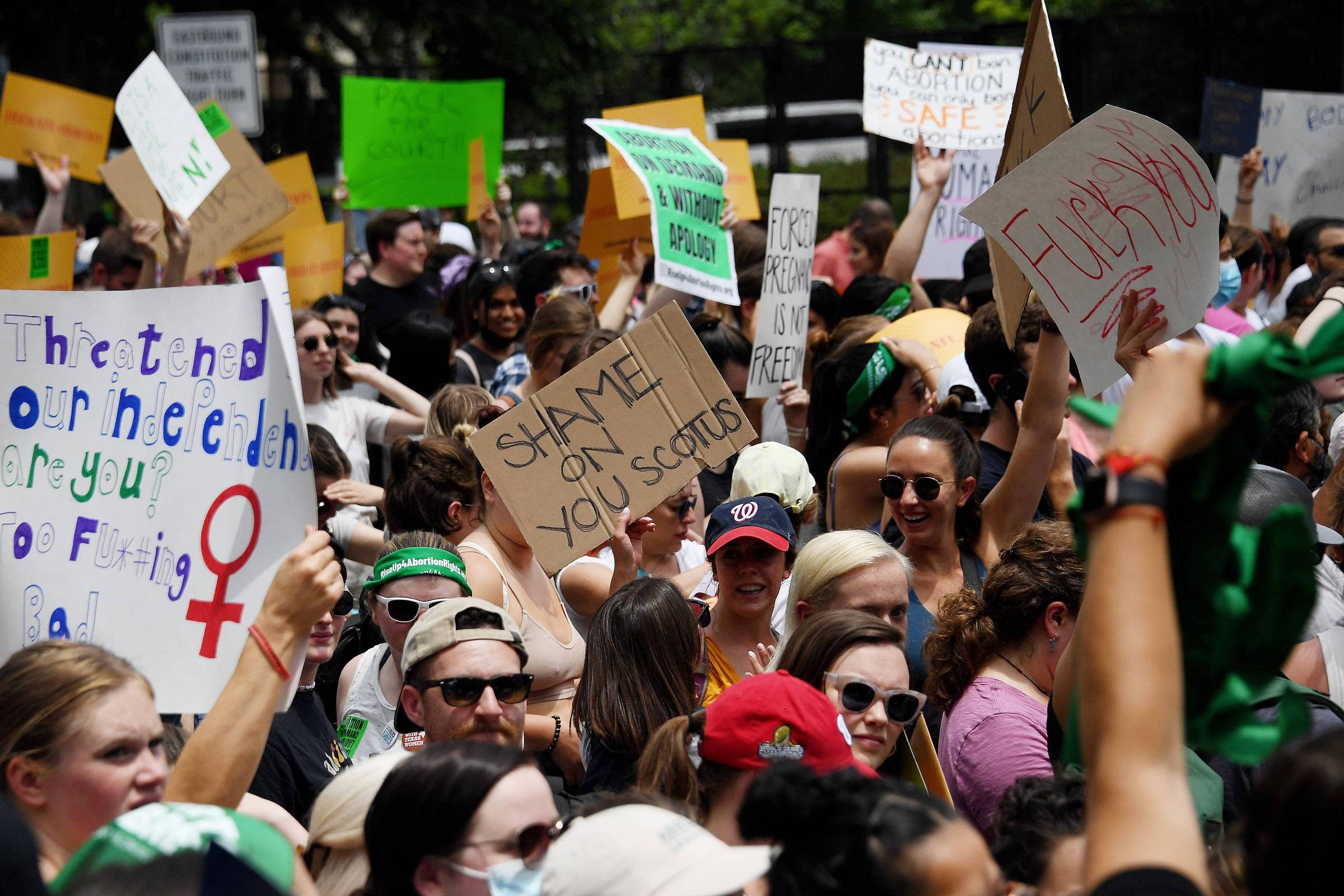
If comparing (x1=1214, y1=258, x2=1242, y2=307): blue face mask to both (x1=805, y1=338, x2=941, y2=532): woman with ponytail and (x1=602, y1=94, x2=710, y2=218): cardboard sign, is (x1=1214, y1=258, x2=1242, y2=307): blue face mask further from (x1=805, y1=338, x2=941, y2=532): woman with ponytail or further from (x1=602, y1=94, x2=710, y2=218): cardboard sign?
(x1=805, y1=338, x2=941, y2=532): woman with ponytail

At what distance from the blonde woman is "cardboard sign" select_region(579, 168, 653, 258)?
5655 millimetres

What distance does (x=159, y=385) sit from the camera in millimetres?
3670

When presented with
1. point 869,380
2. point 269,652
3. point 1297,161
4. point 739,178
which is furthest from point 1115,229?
point 1297,161

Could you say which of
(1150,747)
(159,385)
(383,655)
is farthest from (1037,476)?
(1150,747)

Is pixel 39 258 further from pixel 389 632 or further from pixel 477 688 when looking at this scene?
pixel 477 688

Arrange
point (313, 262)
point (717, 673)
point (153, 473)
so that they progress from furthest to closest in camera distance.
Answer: point (313, 262)
point (717, 673)
point (153, 473)

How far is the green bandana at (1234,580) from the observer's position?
1837 millimetres

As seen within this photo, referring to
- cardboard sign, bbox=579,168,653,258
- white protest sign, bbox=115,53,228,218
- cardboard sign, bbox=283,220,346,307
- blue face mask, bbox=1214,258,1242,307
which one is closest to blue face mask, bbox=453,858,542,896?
white protest sign, bbox=115,53,228,218

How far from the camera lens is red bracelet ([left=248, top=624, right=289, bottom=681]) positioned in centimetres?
286

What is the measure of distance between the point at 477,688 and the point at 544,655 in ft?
3.52

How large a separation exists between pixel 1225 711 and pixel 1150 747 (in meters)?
0.20

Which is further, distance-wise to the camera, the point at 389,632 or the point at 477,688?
the point at 389,632

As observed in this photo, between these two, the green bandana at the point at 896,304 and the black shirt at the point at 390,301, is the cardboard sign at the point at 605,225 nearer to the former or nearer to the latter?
the black shirt at the point at 390,301

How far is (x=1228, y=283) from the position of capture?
8.64 metres
